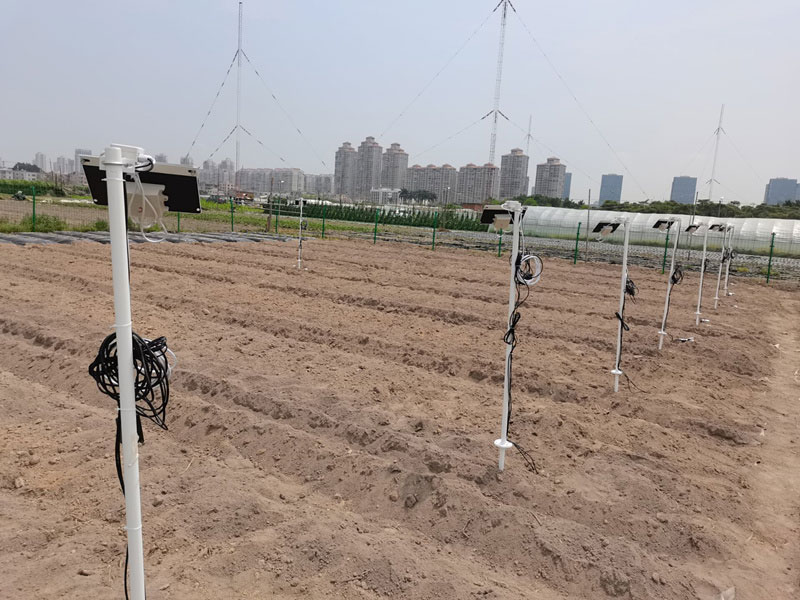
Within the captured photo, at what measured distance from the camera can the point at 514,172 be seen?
186 feet

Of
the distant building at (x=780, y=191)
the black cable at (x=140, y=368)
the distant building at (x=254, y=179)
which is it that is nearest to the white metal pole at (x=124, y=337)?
the black cable at (x=140, y=368)

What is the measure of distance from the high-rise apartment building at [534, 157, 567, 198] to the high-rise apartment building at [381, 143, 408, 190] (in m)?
22.3

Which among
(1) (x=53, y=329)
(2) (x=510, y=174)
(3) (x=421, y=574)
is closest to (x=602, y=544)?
(3) (x=421, y=574)

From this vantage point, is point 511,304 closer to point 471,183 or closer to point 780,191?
point 780,191

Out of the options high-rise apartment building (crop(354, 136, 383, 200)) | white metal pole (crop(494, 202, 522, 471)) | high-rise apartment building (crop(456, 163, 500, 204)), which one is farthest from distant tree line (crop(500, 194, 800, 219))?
high-rise apartment building (crop(354, 136, 383, 200))

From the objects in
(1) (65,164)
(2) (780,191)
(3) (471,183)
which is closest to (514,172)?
(3) (471,183)

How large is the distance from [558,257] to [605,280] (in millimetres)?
6426

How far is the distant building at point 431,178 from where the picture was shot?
265 ft

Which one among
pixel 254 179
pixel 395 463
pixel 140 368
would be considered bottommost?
pixel 395 463

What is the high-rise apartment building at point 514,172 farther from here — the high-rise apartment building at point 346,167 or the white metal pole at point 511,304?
the white metal pole at point 511,304

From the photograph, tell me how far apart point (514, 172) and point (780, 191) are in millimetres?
23301

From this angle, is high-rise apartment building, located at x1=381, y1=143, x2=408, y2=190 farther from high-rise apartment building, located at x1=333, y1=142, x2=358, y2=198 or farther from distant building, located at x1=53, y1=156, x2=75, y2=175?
distant building, located at x1=53, y1=156, x2=75, y2=175

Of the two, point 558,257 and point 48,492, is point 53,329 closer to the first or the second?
point 48,492

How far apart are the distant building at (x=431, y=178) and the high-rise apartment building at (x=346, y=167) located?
9354 mm
